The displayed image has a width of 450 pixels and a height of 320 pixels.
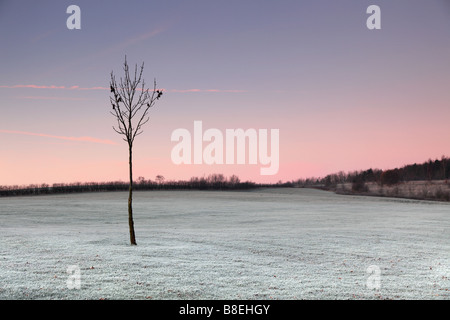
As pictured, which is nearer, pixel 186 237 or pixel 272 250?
pixel 272 250

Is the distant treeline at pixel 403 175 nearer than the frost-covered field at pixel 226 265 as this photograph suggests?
No

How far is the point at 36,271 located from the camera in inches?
482

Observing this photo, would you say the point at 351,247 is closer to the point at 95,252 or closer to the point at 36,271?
the point at 95,252

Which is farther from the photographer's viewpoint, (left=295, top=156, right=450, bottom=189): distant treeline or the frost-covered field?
(left=295, top=156, right=450, bottom=189): distant treeline

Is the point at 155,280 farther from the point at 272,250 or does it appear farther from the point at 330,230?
the point at 330,230

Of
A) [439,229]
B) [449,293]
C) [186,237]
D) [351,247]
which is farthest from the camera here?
[439,229]

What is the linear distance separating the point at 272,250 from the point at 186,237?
17.2ft

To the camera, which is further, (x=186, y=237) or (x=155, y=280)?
(x=186, y=237)

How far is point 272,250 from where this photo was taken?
17047 millimetres

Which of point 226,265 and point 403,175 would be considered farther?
point 403,175
